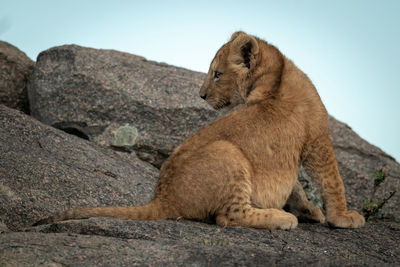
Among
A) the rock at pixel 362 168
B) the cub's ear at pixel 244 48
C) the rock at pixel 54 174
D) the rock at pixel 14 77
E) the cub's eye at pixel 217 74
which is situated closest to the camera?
the rock at pixel 54 174

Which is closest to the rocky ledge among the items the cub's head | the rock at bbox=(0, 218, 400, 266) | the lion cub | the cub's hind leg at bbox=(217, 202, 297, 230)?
the rock at bbox=(0, 218, 400, 266)

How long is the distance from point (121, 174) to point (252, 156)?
3300 millimetres

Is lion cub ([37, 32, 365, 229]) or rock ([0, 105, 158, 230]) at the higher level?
lion cub ([37, 32, 365, 229])

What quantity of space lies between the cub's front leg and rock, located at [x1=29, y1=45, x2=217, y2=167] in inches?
173

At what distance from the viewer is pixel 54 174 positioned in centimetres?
749

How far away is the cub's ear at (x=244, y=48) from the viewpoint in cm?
701

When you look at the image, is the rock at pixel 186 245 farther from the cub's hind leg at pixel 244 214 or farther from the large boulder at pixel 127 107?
the large boulder at pixel 127 107

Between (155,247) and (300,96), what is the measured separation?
3.18 meters

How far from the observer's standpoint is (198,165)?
6004mm

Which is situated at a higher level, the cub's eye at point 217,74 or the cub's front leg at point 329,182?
the cub's eye at point 217,74

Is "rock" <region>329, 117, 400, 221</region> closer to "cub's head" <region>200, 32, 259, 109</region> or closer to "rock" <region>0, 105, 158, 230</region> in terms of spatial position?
"rock" <region>0, 105, 158, 230</region>

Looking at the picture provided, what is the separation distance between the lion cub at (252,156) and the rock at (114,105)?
332 centimetres

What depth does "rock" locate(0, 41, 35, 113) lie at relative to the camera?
37.3 ft

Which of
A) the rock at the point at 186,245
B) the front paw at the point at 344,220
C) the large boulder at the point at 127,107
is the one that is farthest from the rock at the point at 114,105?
the rock at the point at 186,245
